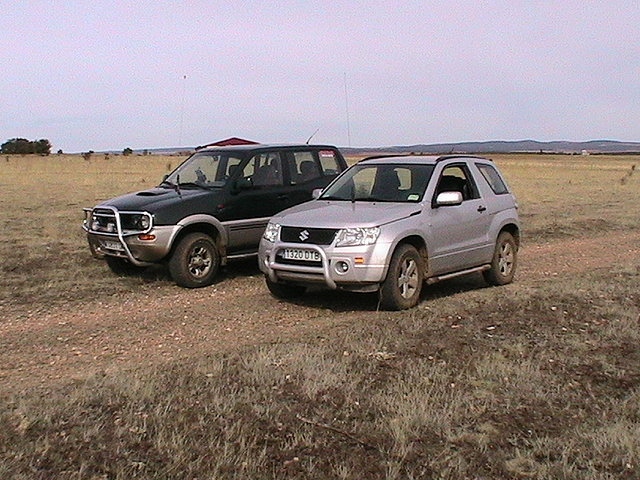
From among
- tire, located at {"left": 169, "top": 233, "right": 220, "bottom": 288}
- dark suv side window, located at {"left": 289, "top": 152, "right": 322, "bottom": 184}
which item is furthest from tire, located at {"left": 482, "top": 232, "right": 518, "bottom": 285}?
tire, located at {"left": 169, "top": 233, "right": 220, "bottom": 288}

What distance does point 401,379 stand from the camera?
5492 millimetres

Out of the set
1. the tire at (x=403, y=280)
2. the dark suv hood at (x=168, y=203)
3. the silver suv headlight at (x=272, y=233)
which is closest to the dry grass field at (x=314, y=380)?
the tire at (x=403, y=280)

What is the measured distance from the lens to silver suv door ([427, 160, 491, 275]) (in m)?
8.53

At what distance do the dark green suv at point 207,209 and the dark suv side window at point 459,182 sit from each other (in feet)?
7.76

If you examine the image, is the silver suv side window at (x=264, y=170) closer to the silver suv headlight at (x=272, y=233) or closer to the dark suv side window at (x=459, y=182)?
the silver suv headlight at (x=272, y=233)

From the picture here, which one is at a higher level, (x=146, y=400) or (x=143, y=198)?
(x=143, y=198)

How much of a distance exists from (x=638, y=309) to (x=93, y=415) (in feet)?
18.6

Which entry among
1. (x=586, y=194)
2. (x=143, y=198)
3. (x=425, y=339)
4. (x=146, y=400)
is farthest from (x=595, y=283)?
(x=586, y=194)

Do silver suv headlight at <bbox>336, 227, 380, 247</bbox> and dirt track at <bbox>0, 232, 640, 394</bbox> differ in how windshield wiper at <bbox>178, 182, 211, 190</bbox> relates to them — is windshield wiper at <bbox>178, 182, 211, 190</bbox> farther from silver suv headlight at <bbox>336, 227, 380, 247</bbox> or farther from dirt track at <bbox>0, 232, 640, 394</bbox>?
silver suv headlight at <bbox>336, 227, 380, 247</bbox>

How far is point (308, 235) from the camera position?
26.0ft

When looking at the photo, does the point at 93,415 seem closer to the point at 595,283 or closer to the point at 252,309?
the point at 252,309

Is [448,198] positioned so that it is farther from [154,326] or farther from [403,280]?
[154,326]

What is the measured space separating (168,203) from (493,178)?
416 centimetres

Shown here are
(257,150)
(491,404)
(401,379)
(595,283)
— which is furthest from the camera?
(257,150)
